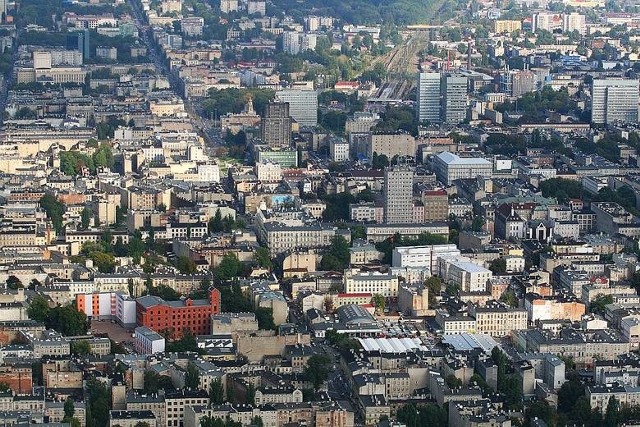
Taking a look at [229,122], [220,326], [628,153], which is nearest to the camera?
[220,326]

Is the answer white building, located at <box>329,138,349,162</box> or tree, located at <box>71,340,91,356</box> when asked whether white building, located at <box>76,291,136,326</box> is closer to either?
tree, located at <box>71,340,91,356</box>

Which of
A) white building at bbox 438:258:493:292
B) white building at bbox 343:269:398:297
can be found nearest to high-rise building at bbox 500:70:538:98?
white building at bbox 438:258:493:292

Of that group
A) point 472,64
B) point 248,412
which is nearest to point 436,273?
point 248,412

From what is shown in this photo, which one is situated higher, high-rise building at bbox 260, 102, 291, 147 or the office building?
high-rise building at bbox 260, 102, 291, 147

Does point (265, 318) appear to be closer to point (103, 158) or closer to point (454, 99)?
point (103, 158)

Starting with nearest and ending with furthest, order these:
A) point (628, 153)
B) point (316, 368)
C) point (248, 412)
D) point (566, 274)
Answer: point (248, 412) → point (316, 368) → point (566, 274) → point (628, 153)

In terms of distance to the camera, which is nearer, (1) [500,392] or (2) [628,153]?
(1) [500,392]

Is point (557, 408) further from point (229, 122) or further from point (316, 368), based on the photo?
point (229, 122)
